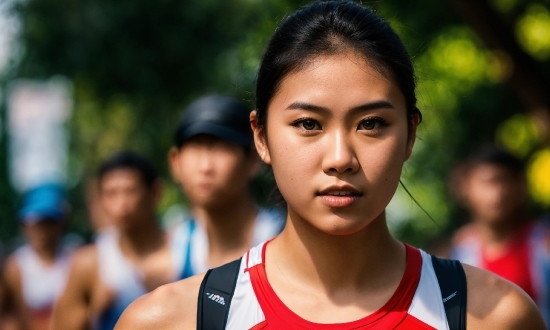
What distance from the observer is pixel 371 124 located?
292 cm

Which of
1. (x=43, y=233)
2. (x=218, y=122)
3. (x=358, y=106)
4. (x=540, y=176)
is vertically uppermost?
(x=358, y=106)

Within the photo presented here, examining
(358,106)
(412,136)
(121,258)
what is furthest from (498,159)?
(358,106)

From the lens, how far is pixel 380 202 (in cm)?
295

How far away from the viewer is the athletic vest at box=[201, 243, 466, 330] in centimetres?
296

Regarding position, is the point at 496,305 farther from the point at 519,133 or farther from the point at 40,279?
the point at 519,133

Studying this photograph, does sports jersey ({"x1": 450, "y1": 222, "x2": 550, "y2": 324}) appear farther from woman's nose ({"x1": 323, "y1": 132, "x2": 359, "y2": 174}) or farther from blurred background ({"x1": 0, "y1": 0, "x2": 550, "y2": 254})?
woman's nose ({"x1": 323, "y1": 132, "x2": 359, "y2": 174})

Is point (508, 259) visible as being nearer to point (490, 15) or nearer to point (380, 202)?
point (490, 15)

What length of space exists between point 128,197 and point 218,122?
71.6 inches

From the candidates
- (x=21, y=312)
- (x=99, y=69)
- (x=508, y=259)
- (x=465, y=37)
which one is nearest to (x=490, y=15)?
(x=508, y=259)

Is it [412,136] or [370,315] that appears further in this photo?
[412,136]

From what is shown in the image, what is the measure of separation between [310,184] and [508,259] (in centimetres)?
446

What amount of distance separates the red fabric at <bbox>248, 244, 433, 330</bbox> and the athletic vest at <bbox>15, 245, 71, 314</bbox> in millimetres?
6108

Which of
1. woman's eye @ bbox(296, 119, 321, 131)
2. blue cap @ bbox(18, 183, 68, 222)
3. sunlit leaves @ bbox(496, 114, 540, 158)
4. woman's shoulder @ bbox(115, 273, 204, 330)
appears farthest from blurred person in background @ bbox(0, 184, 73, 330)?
woman's eye @ bbox(296, 119, 321, 131)

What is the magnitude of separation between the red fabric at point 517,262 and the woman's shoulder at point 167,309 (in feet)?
13.7
